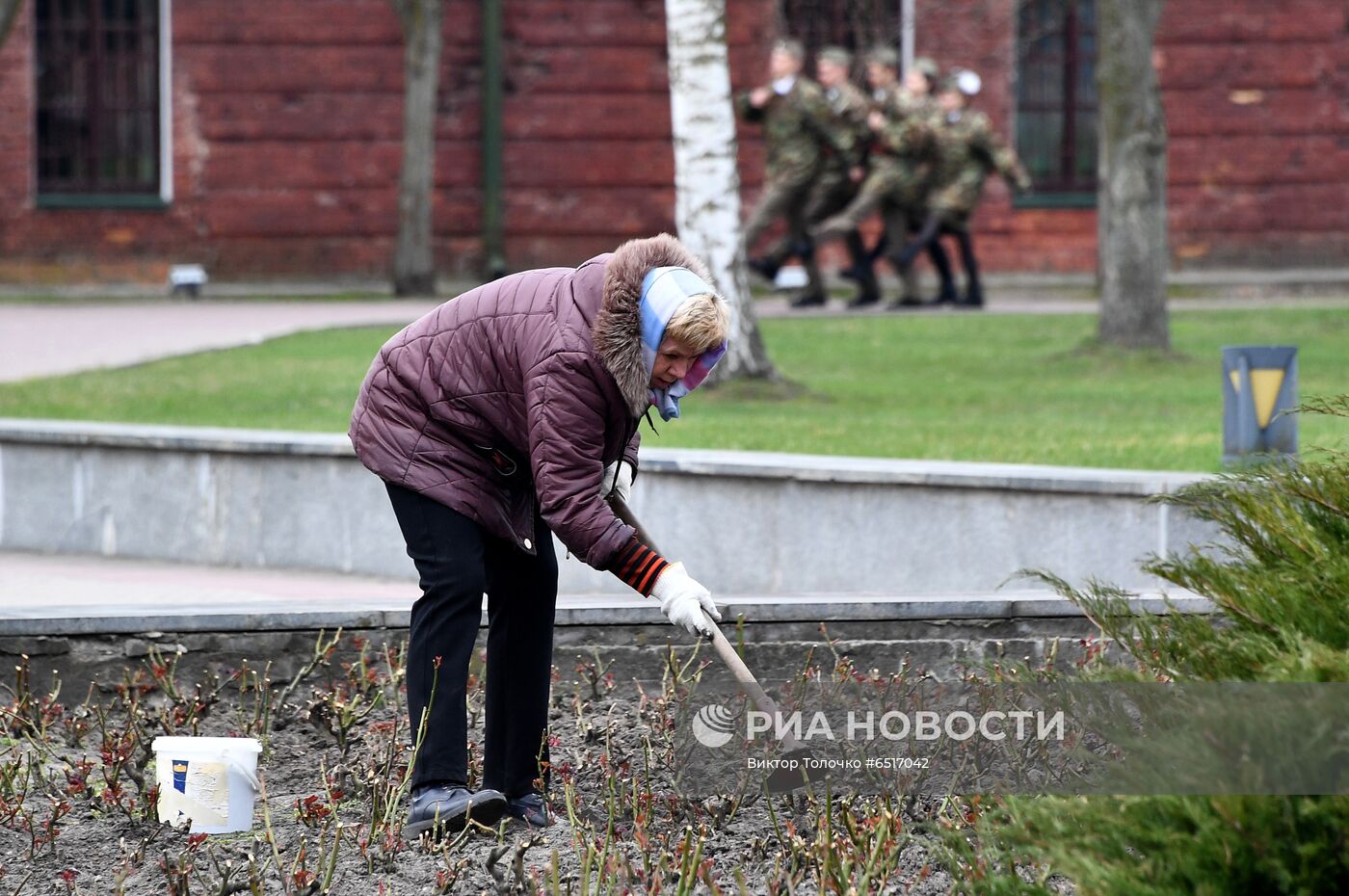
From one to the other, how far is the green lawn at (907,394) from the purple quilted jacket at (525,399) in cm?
375

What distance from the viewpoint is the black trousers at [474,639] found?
168 inches

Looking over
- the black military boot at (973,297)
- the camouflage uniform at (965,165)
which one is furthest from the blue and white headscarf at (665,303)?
the black military boot at (973,297)

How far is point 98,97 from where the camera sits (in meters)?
22.0

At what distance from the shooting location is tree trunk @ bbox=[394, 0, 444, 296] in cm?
2016

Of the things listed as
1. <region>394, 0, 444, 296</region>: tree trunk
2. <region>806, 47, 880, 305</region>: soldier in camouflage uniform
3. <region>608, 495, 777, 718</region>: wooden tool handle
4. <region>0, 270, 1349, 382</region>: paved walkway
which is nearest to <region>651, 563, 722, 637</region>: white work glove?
<region>608, 495, 777, 718</region>: wooden tool handle

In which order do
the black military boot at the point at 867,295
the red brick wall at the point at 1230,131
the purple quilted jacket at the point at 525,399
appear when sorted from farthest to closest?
the red brick wall at the point at 1230,131 → the black military boot at the point at 867,295 → the purple quilted jacket at the point at 525,399

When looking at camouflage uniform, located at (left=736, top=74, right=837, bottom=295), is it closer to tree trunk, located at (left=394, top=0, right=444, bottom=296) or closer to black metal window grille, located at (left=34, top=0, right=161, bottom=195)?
tree trunk, located at (left=394, top=0, right=444, bottom=296)

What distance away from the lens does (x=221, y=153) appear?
21688 millimetres

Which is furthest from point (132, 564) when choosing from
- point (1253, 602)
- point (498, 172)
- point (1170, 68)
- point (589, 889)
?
point (1170, 68)

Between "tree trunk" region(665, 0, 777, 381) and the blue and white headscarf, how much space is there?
726cm

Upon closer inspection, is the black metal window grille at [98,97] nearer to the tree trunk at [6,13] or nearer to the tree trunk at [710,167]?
the tree trunk at [6,13]

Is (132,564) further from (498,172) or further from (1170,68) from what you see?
(1170,68)

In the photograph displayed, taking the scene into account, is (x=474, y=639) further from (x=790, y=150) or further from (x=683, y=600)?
(x=790, y=150)

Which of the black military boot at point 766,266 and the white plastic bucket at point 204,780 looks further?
the black military boot at point 766,266
